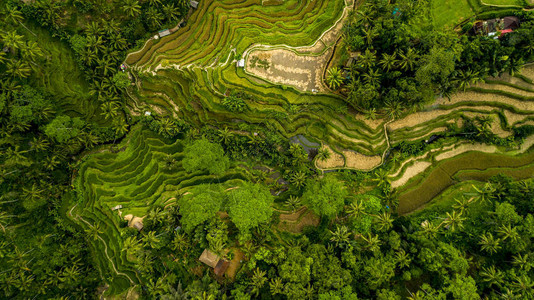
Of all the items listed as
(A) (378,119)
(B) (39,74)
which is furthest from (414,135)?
(B) (39,74)

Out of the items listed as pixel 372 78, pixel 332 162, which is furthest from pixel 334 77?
pixel 332 162

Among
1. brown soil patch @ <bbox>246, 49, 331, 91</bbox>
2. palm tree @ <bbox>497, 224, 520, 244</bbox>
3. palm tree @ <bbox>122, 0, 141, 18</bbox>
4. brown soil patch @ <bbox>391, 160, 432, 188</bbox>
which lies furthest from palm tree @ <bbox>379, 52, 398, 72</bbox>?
palm tree @ <bbox>122, 0, 141, 18</bbox>

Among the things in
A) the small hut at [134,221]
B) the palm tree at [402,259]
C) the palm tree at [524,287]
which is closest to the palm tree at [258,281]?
the palm tree at [402,259]

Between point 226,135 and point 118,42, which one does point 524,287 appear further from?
point 118,42

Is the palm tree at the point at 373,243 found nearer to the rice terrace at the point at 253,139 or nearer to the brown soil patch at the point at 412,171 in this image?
the rice terrace at the point at 253,139

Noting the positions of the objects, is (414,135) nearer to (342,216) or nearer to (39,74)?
(342,216)

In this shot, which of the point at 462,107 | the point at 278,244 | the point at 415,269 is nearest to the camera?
the point at 415,269

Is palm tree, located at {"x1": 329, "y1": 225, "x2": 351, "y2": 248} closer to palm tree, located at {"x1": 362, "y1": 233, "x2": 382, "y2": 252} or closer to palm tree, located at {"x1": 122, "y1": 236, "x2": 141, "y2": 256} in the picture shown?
palm tree, located at {"x1": 362, "y1": 233, "x2": 382, "y2": 252}
